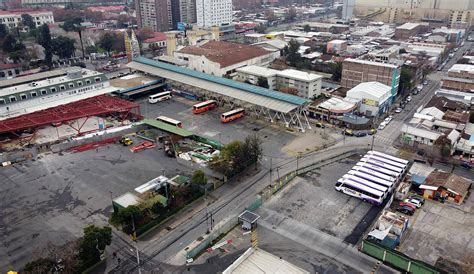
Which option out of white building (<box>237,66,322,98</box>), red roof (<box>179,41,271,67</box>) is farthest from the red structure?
red roof (<box>179,41,271,67</box>)

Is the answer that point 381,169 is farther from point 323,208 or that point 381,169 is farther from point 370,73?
point 370,73

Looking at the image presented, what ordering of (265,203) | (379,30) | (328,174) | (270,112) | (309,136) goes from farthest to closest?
(379,30), (270,112), (309,136), (328,174), (265,203)

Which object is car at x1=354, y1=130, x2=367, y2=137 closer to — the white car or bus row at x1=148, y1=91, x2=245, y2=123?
the white car

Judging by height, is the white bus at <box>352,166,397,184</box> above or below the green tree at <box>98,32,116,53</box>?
below

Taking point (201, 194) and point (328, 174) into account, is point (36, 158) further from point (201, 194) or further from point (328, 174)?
point (328, 174)

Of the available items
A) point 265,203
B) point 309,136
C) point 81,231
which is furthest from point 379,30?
point 81,231
